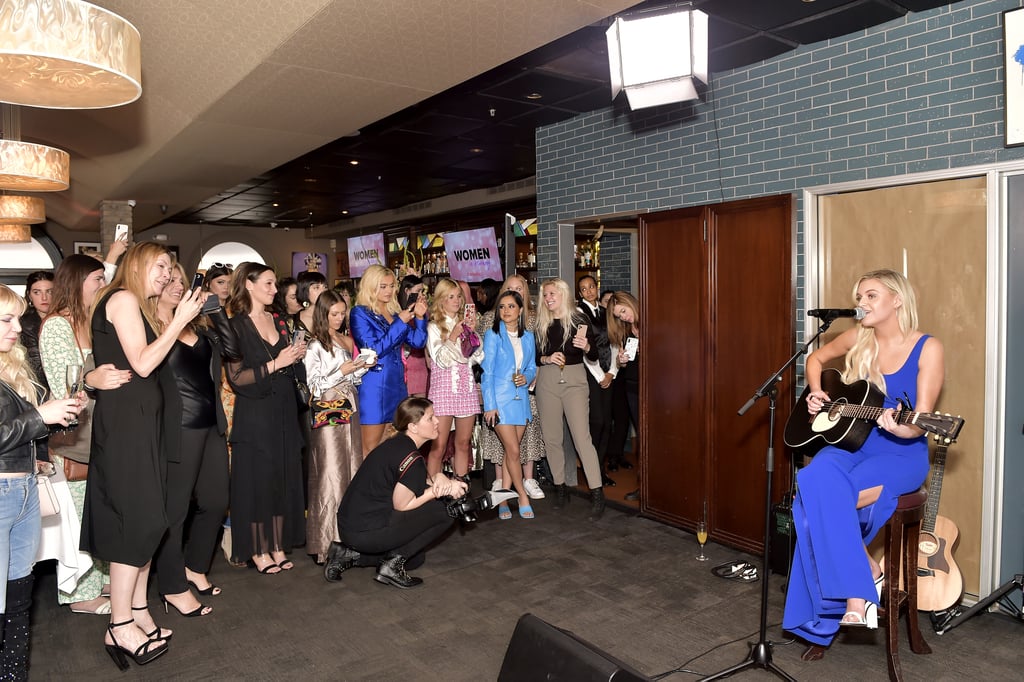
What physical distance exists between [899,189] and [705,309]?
1319mm

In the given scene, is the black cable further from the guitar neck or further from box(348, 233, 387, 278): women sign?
box(348, 233, 387, 278): women sign

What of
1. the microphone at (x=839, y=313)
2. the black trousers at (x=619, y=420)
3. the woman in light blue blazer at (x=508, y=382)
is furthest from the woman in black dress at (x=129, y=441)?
the black trousers at (x=619, y=420)

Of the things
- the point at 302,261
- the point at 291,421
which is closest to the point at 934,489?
the point at 291,421

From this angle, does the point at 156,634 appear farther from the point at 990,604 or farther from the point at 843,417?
the point at 990,604

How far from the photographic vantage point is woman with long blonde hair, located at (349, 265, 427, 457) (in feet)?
14.9

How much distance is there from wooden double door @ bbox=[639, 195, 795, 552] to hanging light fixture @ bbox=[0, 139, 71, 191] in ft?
13.9

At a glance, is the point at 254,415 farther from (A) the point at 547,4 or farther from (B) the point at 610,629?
(A) the point at 547,4

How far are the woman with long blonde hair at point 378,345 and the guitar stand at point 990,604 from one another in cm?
324

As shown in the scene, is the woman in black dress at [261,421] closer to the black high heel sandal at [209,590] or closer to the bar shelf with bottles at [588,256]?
the black high heel sandal at [209,590]

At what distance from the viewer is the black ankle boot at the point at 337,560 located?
4027 mm

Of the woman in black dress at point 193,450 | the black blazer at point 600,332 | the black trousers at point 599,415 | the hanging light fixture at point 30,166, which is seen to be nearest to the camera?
the woman in black dress at point 193,450

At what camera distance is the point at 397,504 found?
389 centimetres

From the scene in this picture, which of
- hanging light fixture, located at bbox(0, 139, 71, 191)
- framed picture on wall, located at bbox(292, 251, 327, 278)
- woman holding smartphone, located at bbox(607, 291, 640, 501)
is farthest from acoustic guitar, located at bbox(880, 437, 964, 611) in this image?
framed picture on wall, located at bbox(292, 251, 327, 278)

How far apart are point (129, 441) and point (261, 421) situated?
0.96 m
